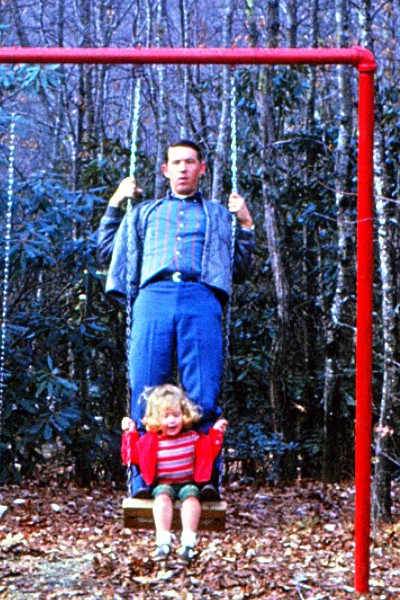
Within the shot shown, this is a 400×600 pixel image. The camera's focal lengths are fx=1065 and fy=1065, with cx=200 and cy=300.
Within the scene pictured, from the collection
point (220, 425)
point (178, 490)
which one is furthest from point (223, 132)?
point (178, 490)

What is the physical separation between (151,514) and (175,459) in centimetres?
30

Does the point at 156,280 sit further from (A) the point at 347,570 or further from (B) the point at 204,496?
(A) the point at 347,570

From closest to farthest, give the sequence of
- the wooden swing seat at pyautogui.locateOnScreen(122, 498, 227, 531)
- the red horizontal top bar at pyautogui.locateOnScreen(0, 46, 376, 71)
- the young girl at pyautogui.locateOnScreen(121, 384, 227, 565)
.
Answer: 1. the wooden swing seat at pyautogui.locateOnScreen(122, 498, 227, 531)
2. the young girl at pyautogui.locateOnScreen(121, 384, 227, 565)
3. the red horizontal top bar at pyautogui.locateOnScreen(0, 46, 376, 71)

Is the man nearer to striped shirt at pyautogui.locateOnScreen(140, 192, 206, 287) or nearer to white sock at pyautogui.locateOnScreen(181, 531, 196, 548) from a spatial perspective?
striped shirt at pyautogui.locateOnScreen(140, 192, 206, 287)

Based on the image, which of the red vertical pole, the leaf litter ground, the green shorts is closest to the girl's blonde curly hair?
the green shorts

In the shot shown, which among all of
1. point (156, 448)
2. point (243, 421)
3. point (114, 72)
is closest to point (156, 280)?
point (156, 448)

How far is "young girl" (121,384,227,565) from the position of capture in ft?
17.0

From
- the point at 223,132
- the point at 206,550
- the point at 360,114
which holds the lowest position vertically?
the point at 206,550

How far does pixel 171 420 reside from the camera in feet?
17.1

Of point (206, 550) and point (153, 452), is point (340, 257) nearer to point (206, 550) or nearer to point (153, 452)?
point (206, 550)

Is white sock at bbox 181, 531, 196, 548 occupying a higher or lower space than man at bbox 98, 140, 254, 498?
lower

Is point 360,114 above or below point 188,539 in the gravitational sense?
above

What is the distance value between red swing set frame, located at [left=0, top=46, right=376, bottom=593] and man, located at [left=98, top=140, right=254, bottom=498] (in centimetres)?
54

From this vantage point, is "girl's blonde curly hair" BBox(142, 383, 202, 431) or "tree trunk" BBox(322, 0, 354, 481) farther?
"tree trunk" BBox(322, 0, 354, 481)
